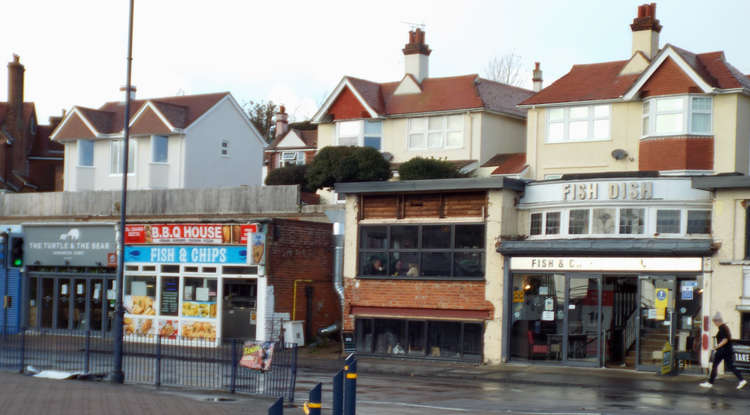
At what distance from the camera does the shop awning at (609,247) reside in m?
23.1

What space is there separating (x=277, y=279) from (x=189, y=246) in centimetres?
348

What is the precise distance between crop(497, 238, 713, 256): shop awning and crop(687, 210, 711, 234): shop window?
538 millimetres

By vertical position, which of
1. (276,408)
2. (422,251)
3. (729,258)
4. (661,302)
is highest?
(729,258)

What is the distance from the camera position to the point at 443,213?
27.2 meters

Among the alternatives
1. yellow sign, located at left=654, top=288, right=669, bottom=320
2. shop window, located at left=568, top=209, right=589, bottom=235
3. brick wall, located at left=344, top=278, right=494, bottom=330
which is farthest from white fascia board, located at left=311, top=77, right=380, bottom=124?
yellow sign, located at left=654, top=288, right=669, bottom=320

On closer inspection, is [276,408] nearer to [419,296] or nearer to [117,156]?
[419,296]

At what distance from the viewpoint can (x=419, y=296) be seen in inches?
1080

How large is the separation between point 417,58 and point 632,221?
19473 mm

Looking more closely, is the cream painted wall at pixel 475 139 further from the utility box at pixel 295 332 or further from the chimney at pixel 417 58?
the utility box at pixel 295 332

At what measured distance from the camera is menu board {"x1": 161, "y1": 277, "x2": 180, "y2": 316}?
3209cm

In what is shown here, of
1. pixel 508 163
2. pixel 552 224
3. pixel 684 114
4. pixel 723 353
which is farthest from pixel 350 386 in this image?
pixel 508 163

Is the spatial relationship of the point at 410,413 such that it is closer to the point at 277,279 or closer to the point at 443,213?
the point at 443,213

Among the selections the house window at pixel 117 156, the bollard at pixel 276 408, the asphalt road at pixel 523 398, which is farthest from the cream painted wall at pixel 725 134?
the house window at pixel 117 156

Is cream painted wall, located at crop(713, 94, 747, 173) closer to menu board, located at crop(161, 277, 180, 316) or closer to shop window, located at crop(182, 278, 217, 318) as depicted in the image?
shop window, located at crop(182, 278, 217, 318)
